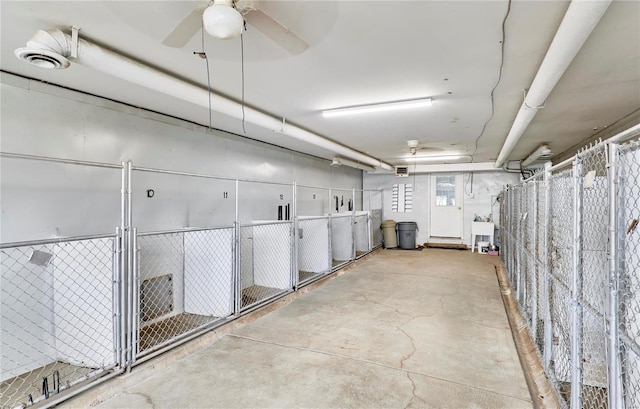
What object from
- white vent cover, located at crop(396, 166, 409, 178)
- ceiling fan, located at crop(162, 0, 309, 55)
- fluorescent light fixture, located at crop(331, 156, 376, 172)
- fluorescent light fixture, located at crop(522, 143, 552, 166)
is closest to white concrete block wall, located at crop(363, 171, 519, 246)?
white vent cover, located at crop(396, 166, 409, 178)

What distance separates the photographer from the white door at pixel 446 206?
9.89 metres

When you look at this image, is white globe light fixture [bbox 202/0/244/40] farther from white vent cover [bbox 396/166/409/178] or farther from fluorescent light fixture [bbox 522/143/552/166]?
white vent cover [bbox 396/166/409/178]

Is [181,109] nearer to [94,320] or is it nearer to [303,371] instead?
[94,320]

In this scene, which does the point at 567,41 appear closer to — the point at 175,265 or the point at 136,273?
the point at 136,273

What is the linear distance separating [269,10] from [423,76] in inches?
65.1

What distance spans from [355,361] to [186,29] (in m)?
2.93

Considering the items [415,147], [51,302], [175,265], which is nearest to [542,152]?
[415,147]

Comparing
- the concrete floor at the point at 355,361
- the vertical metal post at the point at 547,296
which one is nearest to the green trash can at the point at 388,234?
the concrete floor at the point at 355,361

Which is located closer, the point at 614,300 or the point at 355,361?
the point at 614,300

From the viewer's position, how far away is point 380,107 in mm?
3832

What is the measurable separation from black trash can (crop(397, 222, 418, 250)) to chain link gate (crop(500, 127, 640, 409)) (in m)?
5.77

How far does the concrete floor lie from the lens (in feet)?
7.77

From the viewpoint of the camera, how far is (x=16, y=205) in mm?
2705

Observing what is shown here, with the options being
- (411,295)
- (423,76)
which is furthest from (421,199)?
(423,76)
